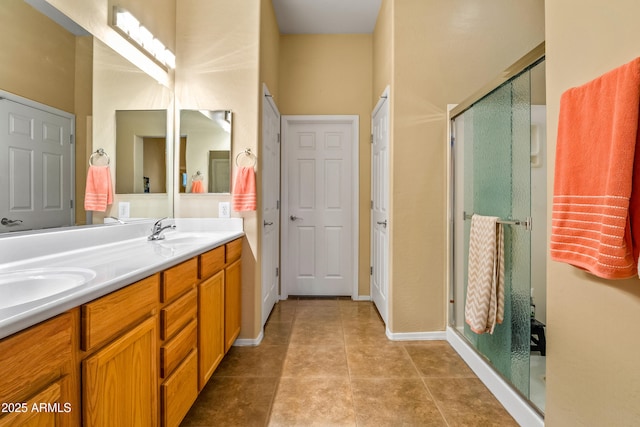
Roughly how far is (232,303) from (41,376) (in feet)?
4.59

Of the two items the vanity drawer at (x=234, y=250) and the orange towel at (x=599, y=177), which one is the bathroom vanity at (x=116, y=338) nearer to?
the vanity drawer at (x=234, y=250)

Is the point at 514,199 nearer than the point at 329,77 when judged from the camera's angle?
Yes

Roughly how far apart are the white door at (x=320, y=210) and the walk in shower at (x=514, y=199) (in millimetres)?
1363

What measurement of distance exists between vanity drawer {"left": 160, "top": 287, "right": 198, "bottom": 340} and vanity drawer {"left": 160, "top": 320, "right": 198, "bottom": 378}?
0.03m

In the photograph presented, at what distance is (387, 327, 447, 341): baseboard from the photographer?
239cm

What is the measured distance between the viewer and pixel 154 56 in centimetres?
207

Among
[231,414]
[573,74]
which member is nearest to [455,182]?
[573,74]

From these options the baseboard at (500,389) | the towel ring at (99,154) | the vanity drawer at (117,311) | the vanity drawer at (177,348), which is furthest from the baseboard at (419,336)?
the towel ring at (99,154)

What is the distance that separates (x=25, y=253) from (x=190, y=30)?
6.25ft

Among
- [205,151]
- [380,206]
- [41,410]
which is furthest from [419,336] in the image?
[41,410]

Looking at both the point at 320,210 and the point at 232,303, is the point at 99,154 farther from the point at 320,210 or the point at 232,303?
the point at 320,210

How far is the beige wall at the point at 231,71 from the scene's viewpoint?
226 centimetres

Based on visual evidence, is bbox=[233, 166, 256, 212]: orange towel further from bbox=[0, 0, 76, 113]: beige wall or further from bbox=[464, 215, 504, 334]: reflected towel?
bbox=[464, 215, 504, 334]: reflected towel

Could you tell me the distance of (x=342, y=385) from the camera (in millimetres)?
1790
